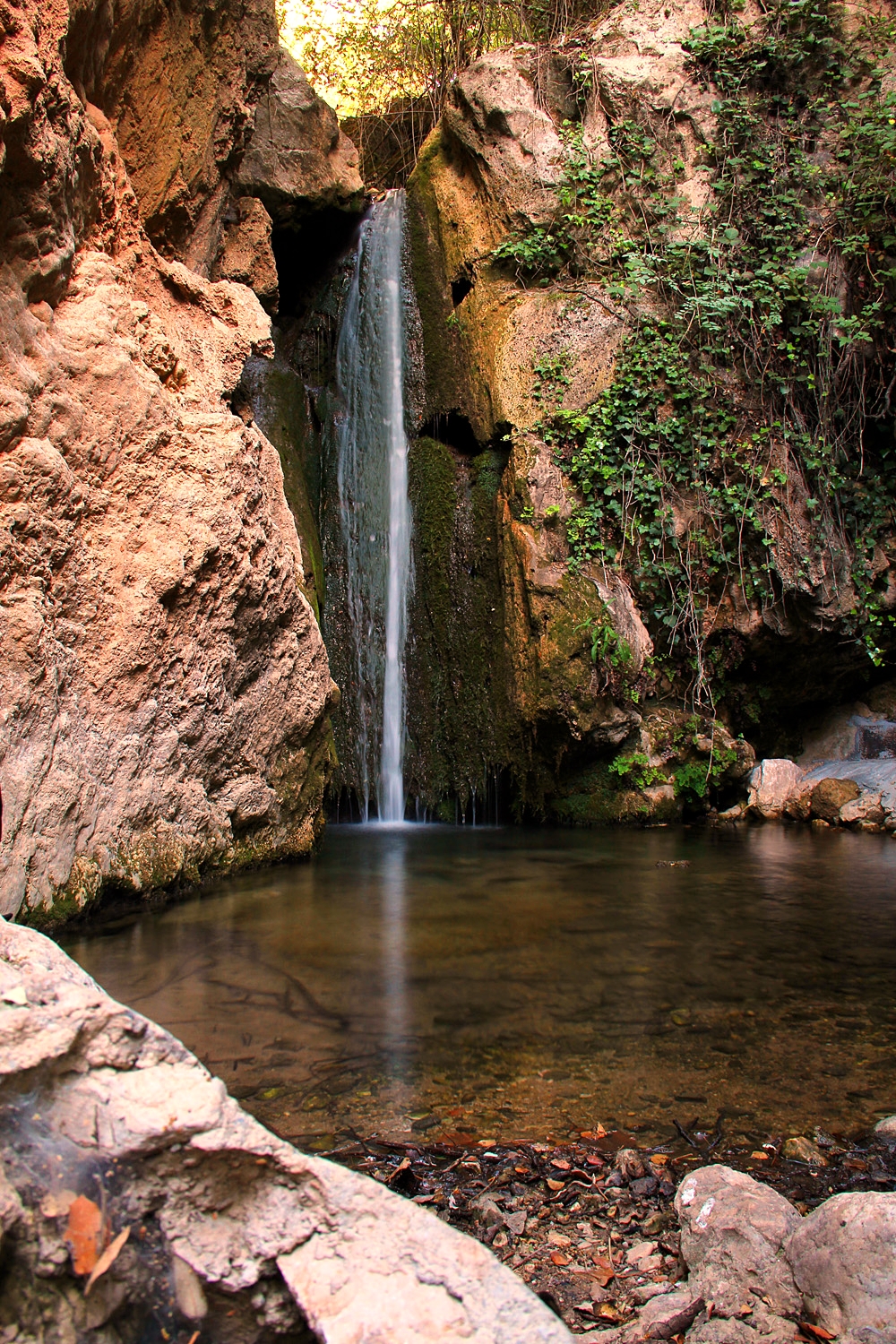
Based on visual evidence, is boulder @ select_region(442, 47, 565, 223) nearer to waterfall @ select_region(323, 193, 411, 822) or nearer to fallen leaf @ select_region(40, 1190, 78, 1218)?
waterfall @ select_region(323, 193, 411, 822)

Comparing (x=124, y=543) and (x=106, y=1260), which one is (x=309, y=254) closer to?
(x=124, y=543)

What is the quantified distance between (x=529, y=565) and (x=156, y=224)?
407 centimetres

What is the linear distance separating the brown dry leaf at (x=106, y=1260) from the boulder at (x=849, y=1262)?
1196 millimetres

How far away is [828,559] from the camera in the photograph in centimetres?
866

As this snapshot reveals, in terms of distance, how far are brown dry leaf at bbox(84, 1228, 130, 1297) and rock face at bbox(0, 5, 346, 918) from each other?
293 cm

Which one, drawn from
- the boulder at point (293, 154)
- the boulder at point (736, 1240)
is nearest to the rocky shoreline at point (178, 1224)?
the boulder at point (736, 1240)

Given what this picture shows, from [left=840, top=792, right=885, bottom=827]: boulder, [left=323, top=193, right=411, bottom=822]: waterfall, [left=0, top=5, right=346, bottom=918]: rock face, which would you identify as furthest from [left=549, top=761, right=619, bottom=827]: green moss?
[left=0, top=5, right=346, bottom=918]: rock face

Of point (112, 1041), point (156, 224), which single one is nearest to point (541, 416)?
point (156, 224)

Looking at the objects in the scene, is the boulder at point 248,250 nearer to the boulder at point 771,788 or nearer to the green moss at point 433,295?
the green moss at point 433,295

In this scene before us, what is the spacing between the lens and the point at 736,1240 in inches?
65.1

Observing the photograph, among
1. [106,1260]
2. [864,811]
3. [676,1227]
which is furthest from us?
[864,811]

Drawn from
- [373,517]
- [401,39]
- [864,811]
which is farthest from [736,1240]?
[401,39]

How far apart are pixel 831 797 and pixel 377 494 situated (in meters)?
5.61

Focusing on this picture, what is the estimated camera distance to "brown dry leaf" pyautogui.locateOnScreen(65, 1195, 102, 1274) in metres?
0.97
